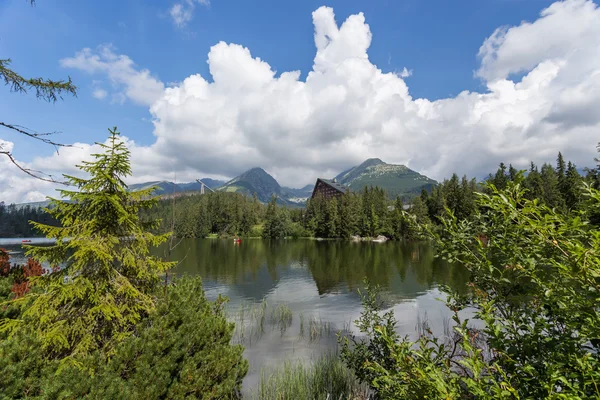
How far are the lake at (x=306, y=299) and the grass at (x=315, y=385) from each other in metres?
1.14

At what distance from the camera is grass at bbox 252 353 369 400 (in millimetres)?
8211

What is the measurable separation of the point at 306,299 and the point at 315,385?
14847 millimetres

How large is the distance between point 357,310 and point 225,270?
74.9ft

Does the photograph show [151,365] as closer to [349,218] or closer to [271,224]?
[349,218]

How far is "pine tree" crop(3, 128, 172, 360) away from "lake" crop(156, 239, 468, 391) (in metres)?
1.81

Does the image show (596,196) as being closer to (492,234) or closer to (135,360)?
(492,234)

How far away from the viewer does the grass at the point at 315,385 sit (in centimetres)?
821

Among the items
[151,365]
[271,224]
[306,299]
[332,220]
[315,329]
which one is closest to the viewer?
Answer: [151,365]

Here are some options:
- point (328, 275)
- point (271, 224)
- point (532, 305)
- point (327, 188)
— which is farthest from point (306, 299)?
point (327, 188)

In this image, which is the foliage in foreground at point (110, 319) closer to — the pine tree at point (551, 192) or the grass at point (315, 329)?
the grass at point (315, 329)

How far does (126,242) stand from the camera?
708 cm

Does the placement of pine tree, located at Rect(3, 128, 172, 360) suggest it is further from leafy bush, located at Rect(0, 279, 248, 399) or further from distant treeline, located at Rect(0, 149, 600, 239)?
distant treeline, located at Rect(0, 149, 600, 239)

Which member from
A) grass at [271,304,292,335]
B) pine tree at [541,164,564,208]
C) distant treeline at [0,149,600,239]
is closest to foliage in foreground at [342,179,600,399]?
grass at [271,304,292,335]

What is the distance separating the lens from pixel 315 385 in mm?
9078
